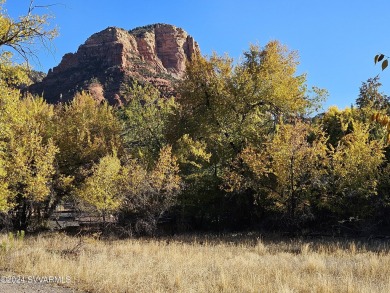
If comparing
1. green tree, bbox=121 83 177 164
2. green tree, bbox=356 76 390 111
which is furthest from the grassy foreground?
green tree, bbox=121 83 177 164

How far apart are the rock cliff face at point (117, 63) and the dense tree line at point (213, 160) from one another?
55.7m

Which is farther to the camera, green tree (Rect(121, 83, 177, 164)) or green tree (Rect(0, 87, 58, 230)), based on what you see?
green tree (Rect(121, 83, 177, 164))

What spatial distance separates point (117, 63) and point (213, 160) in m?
95.3

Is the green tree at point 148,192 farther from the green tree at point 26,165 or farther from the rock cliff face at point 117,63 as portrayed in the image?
the rock cliff face at point 117,63

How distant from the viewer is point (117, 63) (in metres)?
113

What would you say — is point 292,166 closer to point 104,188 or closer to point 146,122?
point 104,188

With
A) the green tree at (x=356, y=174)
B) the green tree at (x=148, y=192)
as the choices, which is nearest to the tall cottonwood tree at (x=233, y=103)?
the green tree at (x=148, y=192)

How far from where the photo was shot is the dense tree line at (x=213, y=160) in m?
19.4

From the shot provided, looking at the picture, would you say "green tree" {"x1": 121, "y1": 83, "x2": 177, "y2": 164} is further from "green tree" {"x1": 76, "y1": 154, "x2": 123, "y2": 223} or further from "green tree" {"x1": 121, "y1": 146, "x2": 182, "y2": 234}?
"green tree" {"x1": 76, "y1": 154, "x2": 123, "y2": 223}

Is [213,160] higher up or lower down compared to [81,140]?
lower down

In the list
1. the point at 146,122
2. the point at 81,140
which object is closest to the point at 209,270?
the point at 81,140

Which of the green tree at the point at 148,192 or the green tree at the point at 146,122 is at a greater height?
the green tree at the point at 146,122

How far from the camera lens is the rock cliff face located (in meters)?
100

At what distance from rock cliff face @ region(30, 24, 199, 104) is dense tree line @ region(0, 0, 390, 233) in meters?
55.7
